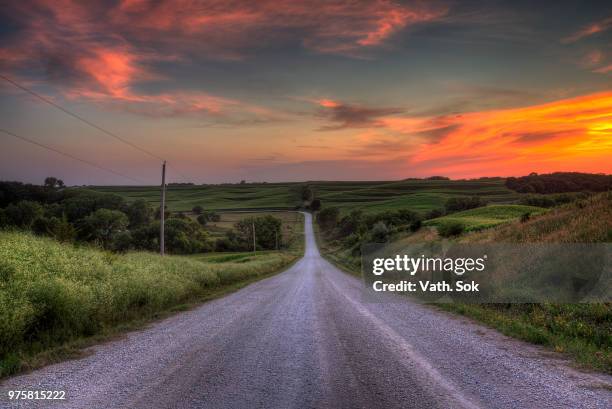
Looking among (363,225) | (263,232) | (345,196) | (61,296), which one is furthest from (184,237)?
Result: (345,196)

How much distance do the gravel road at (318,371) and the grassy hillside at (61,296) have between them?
1.28 metres

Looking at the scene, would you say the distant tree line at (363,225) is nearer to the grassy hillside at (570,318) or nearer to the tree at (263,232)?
the tree at (263,232)

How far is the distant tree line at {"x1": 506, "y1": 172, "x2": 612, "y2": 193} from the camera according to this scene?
62.9 m

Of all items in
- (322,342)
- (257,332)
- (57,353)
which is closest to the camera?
(57,353)

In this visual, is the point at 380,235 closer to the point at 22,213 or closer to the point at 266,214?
the point at 22,213

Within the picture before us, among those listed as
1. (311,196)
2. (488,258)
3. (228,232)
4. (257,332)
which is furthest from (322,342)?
(311,196)

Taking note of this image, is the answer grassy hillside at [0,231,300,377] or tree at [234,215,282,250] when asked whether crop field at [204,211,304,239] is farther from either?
grassy hillside at [0,231,300,377]

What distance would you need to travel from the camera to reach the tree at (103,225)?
6419 centimetres

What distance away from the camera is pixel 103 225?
220 ft

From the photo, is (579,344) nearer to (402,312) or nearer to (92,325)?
(402,312)

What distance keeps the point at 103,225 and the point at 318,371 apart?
229 ft

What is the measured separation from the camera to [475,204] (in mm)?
88000

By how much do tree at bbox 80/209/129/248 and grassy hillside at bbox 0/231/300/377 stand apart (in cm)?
5441

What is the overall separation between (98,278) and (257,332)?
21.6 feet
